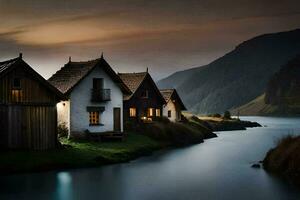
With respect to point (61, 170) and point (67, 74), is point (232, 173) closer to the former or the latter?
point (61, 170)

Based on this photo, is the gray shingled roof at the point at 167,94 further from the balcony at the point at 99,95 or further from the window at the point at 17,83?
the window at the point at 17,83

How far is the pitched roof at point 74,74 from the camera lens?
160 ft

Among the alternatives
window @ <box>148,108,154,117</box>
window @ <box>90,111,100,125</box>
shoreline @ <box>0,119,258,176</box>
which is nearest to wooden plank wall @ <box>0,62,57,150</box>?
shoreline @ <box>0,119,258,176</box>

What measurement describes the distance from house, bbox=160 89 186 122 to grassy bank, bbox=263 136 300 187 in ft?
123

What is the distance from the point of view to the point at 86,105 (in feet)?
164

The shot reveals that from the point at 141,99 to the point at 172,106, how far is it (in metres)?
10.9

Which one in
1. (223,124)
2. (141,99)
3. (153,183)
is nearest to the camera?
(153,183)

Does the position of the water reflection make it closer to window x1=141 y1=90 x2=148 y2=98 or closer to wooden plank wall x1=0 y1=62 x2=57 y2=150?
wooden plank wall x1=0 y1=62 x2=57 y2=150

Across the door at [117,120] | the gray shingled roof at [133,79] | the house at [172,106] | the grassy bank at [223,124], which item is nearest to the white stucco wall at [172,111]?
the house at [172,106]

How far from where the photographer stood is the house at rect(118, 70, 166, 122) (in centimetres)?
6294

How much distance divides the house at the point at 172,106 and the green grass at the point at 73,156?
83.0ft

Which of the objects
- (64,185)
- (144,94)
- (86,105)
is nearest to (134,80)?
(144,94)

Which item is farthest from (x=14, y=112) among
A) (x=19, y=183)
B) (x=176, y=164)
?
(x=176, y=164)

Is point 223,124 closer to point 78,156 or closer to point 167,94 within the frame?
point 167,94
